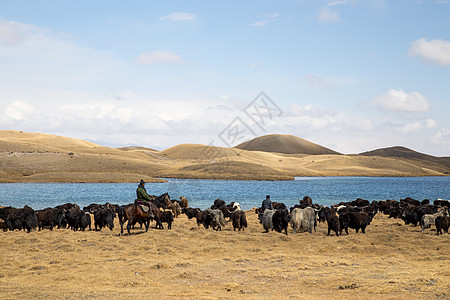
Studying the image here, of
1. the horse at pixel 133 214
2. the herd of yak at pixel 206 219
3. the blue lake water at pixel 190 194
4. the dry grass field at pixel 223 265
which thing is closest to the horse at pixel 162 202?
the herd of yak at pixel 206 219

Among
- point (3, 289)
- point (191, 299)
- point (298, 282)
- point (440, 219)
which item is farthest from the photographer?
point (440, 219)

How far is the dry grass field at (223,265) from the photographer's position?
33.3 feet

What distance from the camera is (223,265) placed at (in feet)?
43.7

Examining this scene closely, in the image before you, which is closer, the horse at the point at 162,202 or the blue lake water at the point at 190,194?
the horse at the point at 162,202

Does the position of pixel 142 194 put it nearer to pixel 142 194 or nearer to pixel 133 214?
pixel 142 194

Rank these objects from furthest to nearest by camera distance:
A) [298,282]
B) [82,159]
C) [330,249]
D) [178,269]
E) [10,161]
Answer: [82,159], [10,161], [330,249], [178,269], [298,282]

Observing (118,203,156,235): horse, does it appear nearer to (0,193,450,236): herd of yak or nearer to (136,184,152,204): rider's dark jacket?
(0,193,450,236): herd of yak

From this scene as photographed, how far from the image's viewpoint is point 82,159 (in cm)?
11219

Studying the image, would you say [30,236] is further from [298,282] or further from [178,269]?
[298,282]

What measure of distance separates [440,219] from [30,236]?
1848 cm

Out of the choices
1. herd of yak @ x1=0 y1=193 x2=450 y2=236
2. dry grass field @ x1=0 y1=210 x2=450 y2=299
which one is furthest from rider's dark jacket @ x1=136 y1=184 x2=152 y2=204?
dry grass field @ x1=0 y1=210 x2=450 y2=299

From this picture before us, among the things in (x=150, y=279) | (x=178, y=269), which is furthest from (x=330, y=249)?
(x=150, y=279)

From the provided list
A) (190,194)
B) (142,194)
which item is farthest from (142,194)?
(190,194)

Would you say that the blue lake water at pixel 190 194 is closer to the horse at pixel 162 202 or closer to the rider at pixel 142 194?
the horse at pixel 162 202
